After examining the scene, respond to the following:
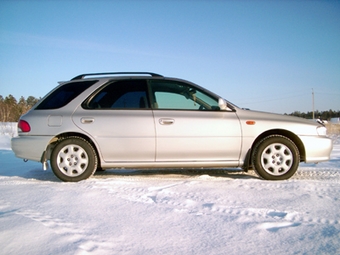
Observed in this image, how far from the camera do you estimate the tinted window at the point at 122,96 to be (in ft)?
12.2

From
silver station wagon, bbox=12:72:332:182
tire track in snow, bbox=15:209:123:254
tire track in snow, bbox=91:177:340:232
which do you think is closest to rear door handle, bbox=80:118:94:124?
silver station wagon, bbox=12:72:332:182

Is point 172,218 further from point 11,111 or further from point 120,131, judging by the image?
point 11,111

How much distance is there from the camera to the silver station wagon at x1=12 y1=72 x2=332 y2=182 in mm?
3555

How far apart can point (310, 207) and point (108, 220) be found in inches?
73.2

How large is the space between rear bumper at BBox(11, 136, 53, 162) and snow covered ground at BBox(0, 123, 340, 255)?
52 cm

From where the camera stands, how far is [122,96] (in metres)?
3.79

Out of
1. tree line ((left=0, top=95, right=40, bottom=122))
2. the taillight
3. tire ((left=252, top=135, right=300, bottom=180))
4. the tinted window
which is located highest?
tree line ((left=0, top=95, right=40, bottom=122))

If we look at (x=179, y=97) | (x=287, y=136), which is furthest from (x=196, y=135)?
(x=287, y=136)

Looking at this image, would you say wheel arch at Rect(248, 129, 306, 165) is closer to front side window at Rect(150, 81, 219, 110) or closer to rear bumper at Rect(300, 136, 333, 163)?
rear bumper at Rect(300, 136, 333, 163)

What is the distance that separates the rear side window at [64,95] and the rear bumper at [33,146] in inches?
18.9

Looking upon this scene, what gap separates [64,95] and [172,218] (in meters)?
2.71

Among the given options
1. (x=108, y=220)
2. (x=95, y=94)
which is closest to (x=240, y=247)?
(x=108, y=220)

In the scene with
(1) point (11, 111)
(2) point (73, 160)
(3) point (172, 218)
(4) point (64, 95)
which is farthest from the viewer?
(1) point (11, 111)

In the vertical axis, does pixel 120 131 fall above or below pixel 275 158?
above
